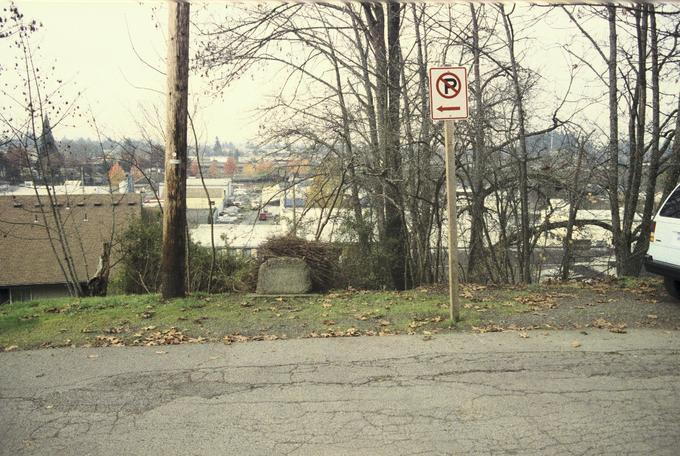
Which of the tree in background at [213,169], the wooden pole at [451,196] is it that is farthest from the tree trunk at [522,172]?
the tree in background at [213,169]

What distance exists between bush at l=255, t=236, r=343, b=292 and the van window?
508 cm

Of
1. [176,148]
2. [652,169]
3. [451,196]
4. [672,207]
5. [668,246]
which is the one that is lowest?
[668,246]

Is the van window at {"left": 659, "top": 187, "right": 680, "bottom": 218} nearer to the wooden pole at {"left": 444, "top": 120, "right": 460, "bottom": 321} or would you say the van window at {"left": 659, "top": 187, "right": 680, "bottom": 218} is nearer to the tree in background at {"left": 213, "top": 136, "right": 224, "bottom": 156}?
the wooden pole at {"left": 444, "top": 120, "right": 460, "bottom": 321}

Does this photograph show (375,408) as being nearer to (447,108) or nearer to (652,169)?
(447,108)

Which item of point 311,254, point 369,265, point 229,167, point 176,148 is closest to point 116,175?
point 229,167

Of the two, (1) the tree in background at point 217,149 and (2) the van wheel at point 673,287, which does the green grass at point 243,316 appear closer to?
(2) the van wheel at point 673,287

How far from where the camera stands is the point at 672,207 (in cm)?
738

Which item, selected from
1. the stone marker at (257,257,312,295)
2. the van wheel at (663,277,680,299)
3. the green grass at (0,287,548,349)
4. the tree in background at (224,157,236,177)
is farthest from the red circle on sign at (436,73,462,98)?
the tree in background at (224,157,236,177)

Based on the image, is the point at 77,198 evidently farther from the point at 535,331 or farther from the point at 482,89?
the point at 535,331

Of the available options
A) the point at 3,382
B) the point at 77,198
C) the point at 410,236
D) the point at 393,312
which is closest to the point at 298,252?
the point at 393,312

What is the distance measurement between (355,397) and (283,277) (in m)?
4.45

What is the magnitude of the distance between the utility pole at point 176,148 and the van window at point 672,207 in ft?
21.2

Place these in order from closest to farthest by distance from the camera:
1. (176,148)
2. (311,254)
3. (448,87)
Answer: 1. (448,87)
2. (176,148)
3. (311,254)

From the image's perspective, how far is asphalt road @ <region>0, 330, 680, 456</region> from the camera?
3738 mm
